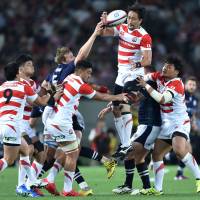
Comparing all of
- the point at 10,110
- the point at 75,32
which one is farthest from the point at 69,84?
the point at 75,32

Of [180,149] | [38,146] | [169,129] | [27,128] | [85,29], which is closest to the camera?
[180,149]

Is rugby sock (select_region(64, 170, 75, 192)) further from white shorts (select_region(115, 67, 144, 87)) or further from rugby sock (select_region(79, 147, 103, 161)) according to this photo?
white shorts (select_region(115, 67, 144, 87))

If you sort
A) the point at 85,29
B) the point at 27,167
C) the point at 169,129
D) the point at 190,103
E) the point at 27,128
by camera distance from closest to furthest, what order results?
1. the point at 27,167
2. the point at 169,129
3. the point at 27,128
4. the point at 190,103
5. the point at 85,29

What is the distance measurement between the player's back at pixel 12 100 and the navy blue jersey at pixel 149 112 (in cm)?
202

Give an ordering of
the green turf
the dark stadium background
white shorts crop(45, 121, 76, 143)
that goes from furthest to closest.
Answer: the dark stadium background → white shorts crop(45, 121, 76, 143) → the green turf

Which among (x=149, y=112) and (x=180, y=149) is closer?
(x=180, y=149)

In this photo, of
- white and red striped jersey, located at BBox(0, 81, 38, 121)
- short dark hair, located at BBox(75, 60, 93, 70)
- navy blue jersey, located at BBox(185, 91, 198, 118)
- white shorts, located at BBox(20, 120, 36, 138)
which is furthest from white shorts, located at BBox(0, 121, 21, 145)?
navy blue jersey, located at BBox(185, 91, 198, 118)

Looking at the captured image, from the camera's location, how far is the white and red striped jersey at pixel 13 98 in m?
12.9

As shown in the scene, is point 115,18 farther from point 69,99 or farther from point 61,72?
point 69,99

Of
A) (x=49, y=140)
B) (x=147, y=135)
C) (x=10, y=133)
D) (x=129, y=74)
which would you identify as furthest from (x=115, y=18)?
(x=10, y=133)

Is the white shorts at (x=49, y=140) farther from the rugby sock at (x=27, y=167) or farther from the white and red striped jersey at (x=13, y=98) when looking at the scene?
the white and red striped jersey at (x=13, y=98)

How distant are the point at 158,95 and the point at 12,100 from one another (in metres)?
2.21

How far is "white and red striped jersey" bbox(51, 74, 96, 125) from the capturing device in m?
13.0

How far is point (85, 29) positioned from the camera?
2541cm
